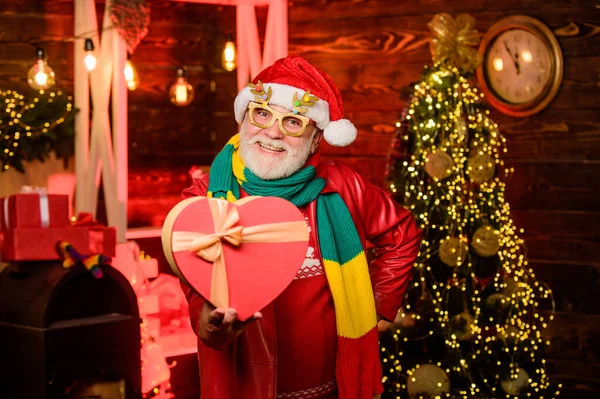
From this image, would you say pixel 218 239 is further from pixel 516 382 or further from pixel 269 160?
pixel 516 382

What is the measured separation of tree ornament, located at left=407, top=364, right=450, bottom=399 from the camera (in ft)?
13.3

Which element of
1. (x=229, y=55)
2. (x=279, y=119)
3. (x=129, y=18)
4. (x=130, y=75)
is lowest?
(x=279, y=119)

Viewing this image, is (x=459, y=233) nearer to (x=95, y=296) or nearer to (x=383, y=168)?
(x=383, y=168)

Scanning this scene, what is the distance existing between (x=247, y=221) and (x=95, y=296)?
6.28ft

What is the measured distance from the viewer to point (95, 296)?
3850mm

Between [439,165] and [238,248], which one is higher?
[439,165]

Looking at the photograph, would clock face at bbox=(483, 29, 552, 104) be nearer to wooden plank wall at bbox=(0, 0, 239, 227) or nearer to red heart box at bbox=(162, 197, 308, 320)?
wooden plank wall at bbox=(0, 0, 239, 227)

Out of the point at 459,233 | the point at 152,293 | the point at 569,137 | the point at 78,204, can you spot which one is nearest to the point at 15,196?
the point at 78,204

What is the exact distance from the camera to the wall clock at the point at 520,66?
4738 millimetres

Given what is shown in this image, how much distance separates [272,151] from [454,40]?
1.96 metres

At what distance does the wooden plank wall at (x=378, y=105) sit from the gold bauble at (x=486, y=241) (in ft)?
2.85

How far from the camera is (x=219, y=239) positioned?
2066 mm

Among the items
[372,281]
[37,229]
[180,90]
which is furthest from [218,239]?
[180,90]

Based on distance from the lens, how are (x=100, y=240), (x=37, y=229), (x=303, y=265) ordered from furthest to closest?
1. (x=100, y=240)
2. (x=37, y=229)
3. (x=303, y=265)
